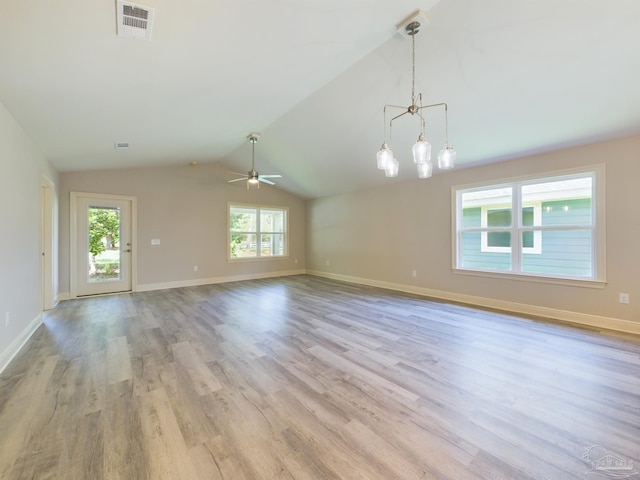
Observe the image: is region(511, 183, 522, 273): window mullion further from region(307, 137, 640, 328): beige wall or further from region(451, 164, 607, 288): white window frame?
region(307, 137, 640, 328): beige wall

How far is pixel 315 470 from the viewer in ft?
4.59

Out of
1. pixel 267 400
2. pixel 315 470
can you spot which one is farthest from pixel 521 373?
pixel 267 400

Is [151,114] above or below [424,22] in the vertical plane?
below

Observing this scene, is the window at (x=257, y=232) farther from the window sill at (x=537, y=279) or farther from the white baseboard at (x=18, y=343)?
the window sill at (x=537, y=279)

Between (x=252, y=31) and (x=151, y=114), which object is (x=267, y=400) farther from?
(x=151, y=114)

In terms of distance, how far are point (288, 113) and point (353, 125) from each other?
3.36ft

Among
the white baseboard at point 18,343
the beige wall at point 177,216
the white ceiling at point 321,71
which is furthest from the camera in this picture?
the beige wall at point 177,216

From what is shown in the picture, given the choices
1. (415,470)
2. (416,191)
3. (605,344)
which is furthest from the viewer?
(416,191)

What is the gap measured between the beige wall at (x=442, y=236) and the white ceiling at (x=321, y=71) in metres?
0.35

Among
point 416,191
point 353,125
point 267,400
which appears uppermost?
point 353,125

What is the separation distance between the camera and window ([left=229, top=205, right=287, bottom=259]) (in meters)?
7.41

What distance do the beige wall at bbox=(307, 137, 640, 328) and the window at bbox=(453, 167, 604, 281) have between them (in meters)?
0.15

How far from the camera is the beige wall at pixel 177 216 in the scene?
542 cm

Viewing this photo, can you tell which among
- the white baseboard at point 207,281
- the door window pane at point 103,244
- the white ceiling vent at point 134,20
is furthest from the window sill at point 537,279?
the door window pane at point 103,244
